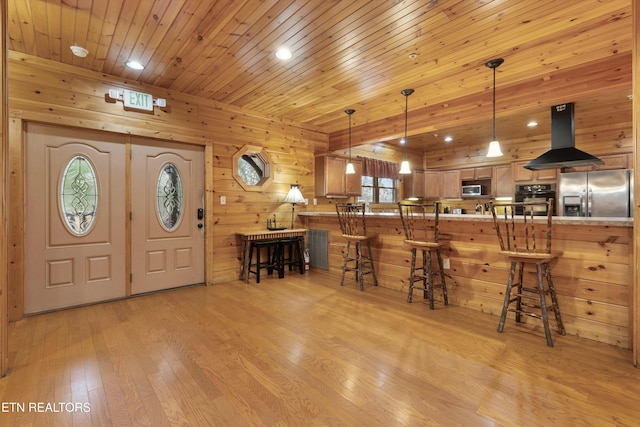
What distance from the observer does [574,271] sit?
2578mm

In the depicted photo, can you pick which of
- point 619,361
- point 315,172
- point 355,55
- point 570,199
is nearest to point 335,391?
point 619,361

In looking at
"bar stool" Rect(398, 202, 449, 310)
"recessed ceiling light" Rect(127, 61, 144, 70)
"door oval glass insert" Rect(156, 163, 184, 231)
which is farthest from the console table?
"recessed ceiling light" Rect(127, 61, 144, 70)

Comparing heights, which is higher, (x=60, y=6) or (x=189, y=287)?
(x=60, y=6)

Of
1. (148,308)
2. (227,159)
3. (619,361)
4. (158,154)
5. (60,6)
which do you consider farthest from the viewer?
(227,159)

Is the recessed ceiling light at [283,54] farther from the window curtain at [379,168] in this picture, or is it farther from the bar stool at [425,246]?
the window curtain at [379,168]

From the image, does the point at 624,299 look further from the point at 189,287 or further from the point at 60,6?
the point at 60,6

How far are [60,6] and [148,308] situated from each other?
285 centimetres

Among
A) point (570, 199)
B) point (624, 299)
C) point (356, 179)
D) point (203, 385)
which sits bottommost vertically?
point (203, 385)

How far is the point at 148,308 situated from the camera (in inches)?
129

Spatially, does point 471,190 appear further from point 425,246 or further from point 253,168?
point 253,168

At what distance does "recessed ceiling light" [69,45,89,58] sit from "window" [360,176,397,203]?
5202 mm

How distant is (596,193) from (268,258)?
5622mm

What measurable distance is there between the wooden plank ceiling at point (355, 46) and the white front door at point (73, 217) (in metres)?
0.91

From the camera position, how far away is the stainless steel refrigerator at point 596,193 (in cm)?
479
